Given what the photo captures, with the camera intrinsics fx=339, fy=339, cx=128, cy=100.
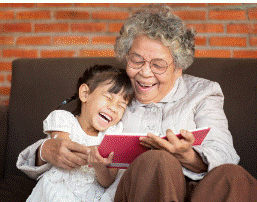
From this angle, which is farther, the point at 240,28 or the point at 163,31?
the point at 240,28

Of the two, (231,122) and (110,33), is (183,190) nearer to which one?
(231,122)

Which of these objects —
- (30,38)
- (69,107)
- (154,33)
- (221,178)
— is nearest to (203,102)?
(154,33)

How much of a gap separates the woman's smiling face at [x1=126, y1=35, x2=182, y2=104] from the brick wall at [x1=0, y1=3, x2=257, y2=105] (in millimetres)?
1091

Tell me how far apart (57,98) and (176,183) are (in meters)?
1.11

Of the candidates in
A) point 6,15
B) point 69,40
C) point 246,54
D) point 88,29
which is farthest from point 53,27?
point 246,54

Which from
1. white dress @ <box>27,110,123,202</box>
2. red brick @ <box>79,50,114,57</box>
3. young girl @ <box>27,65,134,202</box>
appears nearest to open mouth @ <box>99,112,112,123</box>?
young girl @ <box>27,65,134,202</box>

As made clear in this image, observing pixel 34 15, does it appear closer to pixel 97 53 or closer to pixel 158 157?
pixel 97 53

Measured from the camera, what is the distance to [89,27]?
Answer: 275 cm

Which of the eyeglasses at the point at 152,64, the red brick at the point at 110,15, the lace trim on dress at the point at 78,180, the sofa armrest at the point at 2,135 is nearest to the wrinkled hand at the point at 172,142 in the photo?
the lace trim on dress at the point at 78,180

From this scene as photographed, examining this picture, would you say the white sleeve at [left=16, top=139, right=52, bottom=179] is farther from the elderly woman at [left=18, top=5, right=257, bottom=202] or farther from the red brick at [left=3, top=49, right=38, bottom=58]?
the red brick at [left=3, top=49, right=38, bottom=58]

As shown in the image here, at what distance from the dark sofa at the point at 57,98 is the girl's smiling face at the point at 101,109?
0.36 m

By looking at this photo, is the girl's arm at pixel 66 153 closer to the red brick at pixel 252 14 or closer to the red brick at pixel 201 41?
the red brick at pixel 201 41

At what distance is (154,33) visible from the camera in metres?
1.63

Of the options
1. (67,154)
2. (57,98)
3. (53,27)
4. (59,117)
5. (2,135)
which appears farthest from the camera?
(53,27)
